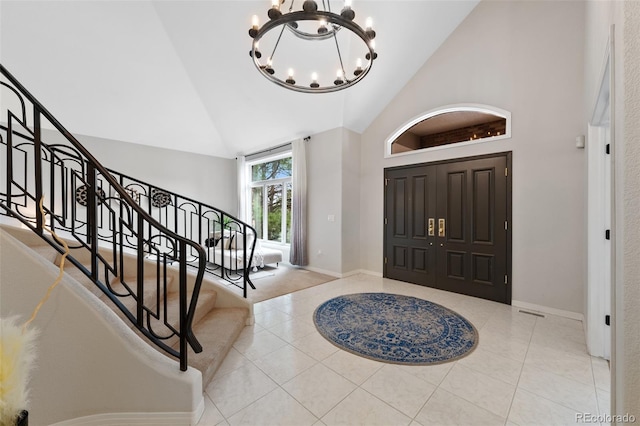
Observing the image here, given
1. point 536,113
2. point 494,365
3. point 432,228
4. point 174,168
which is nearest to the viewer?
point 494,365

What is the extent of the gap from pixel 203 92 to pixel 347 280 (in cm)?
512

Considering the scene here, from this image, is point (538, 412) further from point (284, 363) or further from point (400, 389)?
point (284, 363)

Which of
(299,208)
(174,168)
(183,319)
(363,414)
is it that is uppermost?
(174,168)

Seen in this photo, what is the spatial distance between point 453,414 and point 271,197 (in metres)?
6.11

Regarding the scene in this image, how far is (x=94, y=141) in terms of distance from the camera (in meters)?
5.56

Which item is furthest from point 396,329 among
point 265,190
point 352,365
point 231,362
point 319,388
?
point 265,190

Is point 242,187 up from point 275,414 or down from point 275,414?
up

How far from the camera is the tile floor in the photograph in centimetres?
163

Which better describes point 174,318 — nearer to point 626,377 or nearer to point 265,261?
point 626,377

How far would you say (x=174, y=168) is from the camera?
263 inches

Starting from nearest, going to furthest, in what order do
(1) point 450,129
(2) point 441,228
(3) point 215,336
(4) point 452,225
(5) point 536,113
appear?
(3) point 215,336 → (5) point 536,113 → (4) point 452,225 → (2) point 441,228 → (1) point 450,129

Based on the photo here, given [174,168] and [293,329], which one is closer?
[293,329]

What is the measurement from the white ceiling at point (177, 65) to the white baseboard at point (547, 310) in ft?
13.2

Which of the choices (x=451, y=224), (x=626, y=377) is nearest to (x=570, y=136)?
(x=451, y=224)
